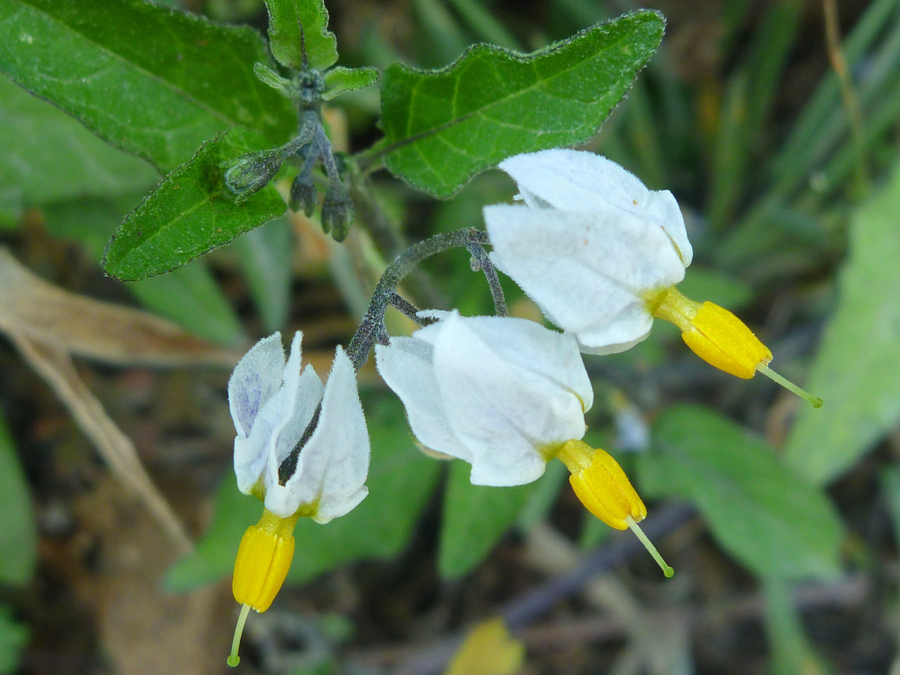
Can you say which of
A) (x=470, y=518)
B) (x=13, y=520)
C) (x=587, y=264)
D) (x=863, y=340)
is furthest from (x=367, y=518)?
(x=863, y=340)

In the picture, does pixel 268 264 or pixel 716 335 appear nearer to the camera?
pixel 716 335

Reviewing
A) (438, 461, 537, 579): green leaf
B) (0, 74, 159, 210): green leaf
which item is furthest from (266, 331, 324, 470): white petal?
(0, 74, 159, 210): green leaf

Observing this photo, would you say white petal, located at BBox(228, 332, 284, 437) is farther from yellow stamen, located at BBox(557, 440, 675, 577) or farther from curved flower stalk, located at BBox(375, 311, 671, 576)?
yellow stamen, located at BBox(557, 440, 675, 577)

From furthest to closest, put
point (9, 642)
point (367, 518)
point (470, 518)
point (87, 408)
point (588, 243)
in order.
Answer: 1. point (9, 642)
2. point (367, 518)
3. point (87, 408)
4. point (470, 518)
5. point (588, 243)

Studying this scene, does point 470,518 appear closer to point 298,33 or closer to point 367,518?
point 367,518

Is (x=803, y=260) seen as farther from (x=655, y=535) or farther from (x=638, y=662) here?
(x=638, y=662)

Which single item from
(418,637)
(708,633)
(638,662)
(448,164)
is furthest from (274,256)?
(708,633)
